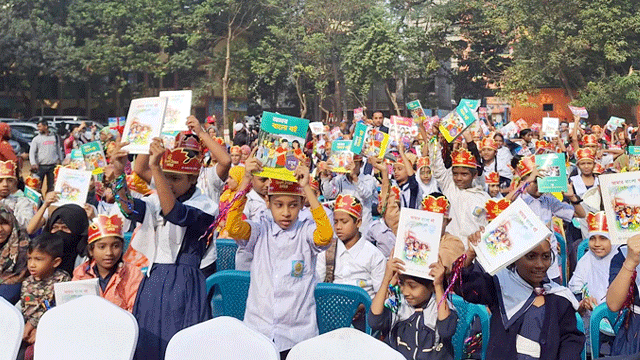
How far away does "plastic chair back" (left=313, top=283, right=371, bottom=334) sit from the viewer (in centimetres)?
455

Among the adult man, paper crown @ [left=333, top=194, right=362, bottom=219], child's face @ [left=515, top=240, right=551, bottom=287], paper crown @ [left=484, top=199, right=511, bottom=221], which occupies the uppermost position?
paper crown @ [left=484, top=199, right=511, bottom=221]

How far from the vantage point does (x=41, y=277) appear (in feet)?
16.1

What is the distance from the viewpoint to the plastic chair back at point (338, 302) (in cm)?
455

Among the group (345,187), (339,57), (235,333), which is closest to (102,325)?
(235,333)

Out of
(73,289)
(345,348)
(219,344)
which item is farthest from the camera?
(73,289)

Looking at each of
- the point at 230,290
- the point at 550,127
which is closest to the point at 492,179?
the point at 230,290

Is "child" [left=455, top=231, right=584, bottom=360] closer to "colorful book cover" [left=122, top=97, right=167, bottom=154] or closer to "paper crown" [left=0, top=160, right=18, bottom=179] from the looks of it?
"colorful book cover" [left=122, top=97, right=167, bottom=154]

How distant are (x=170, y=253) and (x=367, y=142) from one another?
4.68 m

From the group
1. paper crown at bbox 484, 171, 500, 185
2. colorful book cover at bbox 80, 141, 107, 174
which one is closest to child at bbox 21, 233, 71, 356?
colorful book cover at bbox 80, 141, 107, 174

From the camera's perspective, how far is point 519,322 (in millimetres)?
3605

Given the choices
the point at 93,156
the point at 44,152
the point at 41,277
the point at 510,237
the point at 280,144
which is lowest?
the point at 44,152

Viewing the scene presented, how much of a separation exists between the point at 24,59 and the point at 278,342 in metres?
38.3

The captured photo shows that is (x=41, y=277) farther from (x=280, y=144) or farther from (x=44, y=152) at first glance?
(x=44, y=152)

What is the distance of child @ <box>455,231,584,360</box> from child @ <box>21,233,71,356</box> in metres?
2.65
